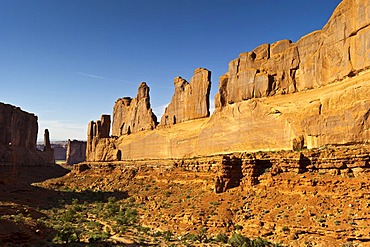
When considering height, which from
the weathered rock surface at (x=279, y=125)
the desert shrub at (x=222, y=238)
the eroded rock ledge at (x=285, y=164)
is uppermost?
the weathered rock surface at (x=279, y=125)

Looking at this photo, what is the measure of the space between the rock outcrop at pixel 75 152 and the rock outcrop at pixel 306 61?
10968 cm

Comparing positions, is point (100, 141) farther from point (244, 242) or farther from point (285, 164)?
point (244, 242)

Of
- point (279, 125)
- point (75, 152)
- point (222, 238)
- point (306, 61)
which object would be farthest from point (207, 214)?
point (75, 152)

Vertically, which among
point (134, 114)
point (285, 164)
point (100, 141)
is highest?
point (134, 114)

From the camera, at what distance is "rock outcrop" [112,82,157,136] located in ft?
212

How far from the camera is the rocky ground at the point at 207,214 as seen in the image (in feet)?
70.5

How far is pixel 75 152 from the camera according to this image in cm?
14012

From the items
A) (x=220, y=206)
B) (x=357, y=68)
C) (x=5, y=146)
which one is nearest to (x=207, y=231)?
(x=220, y=206)

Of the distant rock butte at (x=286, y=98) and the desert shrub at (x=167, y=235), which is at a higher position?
the distant rock butte at (x=286, y=98)

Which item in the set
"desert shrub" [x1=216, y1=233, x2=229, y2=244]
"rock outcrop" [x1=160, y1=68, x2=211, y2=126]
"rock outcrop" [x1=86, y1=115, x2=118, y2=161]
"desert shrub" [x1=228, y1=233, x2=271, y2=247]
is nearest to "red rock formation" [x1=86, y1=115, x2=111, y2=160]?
"rock outcrop" [x1=86, y1=115, x2=118, y2=161]

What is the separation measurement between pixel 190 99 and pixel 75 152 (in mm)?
102214

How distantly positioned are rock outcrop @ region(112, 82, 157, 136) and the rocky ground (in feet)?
72.9

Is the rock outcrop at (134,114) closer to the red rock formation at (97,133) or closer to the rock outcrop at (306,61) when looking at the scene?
the red rock formation at (97,133)

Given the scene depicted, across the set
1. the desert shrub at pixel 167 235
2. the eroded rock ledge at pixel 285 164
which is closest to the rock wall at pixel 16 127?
the eroded rock ledge at pixel 285 164
